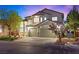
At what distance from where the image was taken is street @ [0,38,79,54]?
2566 millimetres

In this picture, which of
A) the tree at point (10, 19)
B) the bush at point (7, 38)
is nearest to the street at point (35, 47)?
the bush at point (7, 38)

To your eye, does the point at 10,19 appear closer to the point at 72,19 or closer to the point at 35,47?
the point at 35,47

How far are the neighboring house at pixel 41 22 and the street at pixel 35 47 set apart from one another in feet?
0.25

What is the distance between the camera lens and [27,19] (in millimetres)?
2586

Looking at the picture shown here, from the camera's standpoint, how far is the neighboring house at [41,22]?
258 cm

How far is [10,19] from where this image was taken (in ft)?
8.57

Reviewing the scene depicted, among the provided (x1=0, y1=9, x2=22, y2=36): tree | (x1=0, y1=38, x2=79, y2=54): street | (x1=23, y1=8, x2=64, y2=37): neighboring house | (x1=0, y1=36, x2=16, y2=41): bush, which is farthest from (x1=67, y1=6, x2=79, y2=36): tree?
(x1=0, y1=36, x2=16, y2=41): bush

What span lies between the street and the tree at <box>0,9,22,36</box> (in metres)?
0.19

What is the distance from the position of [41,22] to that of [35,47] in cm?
32

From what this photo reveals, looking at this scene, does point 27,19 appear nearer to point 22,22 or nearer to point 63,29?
point 22,22

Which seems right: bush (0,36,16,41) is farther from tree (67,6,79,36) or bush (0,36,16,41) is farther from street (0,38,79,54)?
tree (67,6,79,36)
